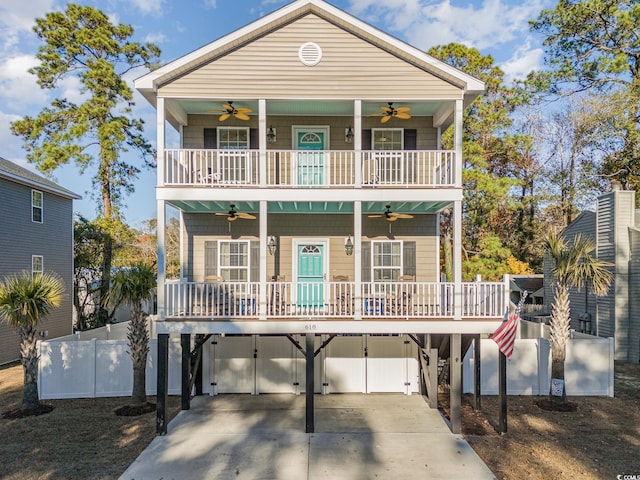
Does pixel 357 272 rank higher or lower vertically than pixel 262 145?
lower

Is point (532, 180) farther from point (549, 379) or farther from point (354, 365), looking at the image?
point (354, 365)

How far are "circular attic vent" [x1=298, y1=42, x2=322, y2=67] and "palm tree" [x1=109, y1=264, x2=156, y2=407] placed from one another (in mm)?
6215

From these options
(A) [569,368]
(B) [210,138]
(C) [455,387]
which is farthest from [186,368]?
(A) [569,368]

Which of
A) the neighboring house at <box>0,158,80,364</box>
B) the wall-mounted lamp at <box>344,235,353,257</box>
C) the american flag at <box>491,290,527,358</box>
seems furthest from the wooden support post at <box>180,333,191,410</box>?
the american flag at <box>491,290,527,358</box>

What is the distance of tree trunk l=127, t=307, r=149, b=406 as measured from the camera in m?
8.89

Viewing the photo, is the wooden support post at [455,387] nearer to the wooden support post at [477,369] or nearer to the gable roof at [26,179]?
the wooden support post at [477,369]

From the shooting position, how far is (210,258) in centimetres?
1069

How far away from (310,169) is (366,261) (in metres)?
3.08

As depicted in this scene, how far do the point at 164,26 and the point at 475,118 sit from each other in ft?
58.6

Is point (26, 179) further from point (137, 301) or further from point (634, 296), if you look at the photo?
point (634, 296)

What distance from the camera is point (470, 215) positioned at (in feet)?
72.8

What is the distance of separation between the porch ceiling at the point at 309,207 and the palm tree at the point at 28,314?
3608 mm

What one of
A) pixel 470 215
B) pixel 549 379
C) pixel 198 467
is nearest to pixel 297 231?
pixel 198 467

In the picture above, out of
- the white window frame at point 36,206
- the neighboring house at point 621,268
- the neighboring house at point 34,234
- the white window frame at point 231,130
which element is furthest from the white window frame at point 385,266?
the white window frame at point 36,206
